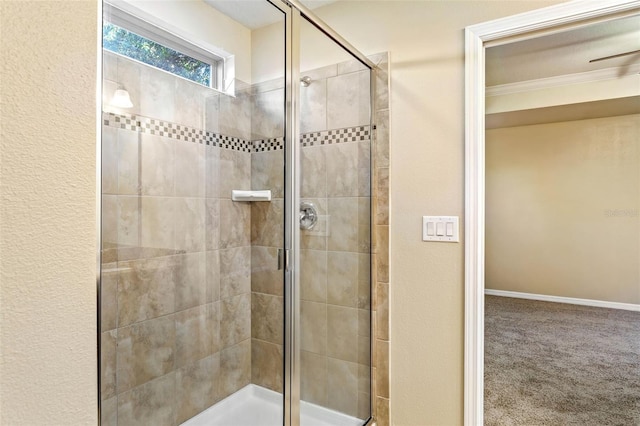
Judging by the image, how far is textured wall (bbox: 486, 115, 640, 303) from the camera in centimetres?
391

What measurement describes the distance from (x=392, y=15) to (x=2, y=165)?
183 cm

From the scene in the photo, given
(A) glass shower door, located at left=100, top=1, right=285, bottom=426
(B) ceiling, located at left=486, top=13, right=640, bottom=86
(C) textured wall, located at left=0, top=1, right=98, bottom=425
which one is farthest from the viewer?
(B) ceiling, located at left=486, top=13, right=640, bottom=86

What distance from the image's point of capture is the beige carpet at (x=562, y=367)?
2.06 meters

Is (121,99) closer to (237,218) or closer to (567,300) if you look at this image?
(237,218)

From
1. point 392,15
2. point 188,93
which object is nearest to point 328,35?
point 392,15

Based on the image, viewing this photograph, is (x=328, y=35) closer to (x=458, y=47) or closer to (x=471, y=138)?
(x=458, y=47)

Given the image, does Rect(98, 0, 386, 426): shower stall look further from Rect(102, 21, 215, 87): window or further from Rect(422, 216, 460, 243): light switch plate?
Rect(422, 216, 460, 243): light switch plate

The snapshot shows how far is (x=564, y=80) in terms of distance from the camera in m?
3.50

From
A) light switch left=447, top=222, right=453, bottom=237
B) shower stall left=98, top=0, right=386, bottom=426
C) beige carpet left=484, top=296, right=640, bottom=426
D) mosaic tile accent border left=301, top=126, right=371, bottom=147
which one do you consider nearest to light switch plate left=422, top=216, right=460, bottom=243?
light switch left=447, top=222, right=453, bottom=237

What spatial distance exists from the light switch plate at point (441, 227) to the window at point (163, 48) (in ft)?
4.24

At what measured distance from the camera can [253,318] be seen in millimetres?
1923

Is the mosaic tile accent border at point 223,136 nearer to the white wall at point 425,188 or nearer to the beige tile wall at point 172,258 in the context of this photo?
the beige tile wall at point 172,258

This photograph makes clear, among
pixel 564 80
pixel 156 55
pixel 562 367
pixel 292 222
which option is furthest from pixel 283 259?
pixel 564 80

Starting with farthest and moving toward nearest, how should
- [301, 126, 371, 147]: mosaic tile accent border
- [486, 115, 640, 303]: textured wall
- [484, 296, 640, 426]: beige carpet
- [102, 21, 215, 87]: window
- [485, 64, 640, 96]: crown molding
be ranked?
[486, 115, 640, 303]: textured wall
[485, 64, 640, 96]: crown molding
[484, 296, 640, 426]: beige carpet
[301, 126, 371, 147]: mosaic tile accent border
[102, 21, 215, 87]: window
